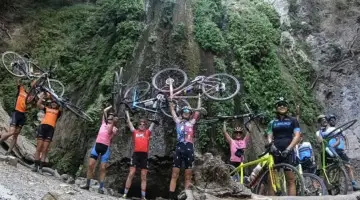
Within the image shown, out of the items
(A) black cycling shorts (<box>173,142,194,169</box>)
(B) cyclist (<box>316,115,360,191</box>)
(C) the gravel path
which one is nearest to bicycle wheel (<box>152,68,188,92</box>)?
(A) black cycling shorts (<box>173,142,194,169</box>)

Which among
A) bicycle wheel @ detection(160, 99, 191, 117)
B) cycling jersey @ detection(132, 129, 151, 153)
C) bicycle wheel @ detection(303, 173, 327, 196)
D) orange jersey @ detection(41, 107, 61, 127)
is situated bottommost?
bicycle wheel @ detection(303, 173, 327, 196)

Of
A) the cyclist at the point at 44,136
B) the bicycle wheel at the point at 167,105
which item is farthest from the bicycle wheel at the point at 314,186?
the cyclist at the point at 44,136

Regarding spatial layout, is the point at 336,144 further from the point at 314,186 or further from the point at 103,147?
the point at 103,147

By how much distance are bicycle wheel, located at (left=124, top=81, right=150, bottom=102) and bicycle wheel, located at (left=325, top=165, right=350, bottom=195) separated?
576 centimetres

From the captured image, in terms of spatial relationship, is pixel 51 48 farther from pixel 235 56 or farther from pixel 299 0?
pixel 299 0

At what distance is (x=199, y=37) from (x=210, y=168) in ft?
29.1

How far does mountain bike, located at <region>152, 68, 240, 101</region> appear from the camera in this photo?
12789 mm

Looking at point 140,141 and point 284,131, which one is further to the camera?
point 140,141

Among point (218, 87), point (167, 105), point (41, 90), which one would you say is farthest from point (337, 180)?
point (41, 90)

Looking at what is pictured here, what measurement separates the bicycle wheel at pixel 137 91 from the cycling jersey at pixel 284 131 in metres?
5.29

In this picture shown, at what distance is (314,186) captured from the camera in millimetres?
8922

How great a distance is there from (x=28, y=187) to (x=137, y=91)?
5.76m

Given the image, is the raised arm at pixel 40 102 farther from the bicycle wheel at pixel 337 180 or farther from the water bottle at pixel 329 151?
the bicycle wheel at pixel 337 180

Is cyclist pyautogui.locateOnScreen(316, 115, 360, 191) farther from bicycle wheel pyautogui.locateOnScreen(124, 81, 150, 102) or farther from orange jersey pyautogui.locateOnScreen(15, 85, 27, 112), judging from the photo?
orange jersey pyautogui.locateOnScreen(15, 85, 27, 112)
